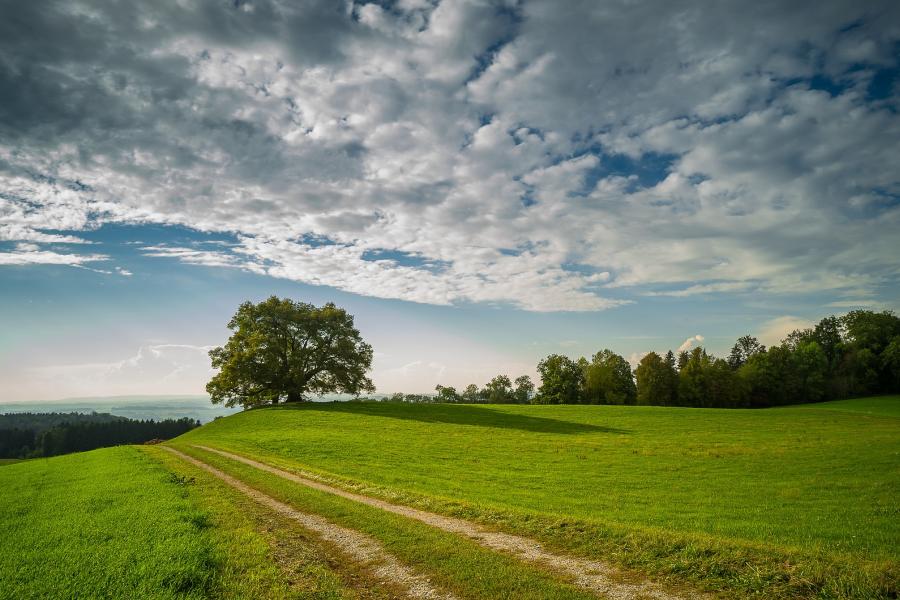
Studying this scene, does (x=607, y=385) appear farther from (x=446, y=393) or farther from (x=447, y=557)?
(x=447, y=557)

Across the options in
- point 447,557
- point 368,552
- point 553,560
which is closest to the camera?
point 553,560

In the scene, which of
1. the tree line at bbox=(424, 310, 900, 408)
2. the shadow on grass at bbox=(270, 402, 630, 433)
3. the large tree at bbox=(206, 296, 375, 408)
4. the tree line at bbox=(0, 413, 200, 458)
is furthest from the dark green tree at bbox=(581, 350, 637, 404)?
the tree line at bbox=(0, 413, 200, 458)

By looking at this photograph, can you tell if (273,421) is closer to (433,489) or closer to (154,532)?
(433,489)

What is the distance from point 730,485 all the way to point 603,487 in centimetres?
578

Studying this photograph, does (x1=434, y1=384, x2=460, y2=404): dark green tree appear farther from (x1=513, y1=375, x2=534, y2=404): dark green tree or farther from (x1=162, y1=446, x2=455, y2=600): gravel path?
(x1=162, y1=446, x2=455, y2=600): gravel path

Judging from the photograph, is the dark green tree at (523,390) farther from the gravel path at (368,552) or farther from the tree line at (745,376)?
the gravel path at (368,552)

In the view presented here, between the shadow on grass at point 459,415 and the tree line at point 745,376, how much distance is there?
1234 inches

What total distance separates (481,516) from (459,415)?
4390 centimetres

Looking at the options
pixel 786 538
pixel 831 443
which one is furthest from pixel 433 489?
pixel 831 443

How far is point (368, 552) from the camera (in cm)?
1014

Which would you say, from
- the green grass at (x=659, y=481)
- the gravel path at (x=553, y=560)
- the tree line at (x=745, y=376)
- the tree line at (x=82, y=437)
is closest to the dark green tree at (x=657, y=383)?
the tree line at (x=745, y=376)

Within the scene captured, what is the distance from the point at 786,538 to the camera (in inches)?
440

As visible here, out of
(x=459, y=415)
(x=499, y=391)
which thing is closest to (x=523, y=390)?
(x=499, y=391)

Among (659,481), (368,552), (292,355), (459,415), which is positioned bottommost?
(659,481)
